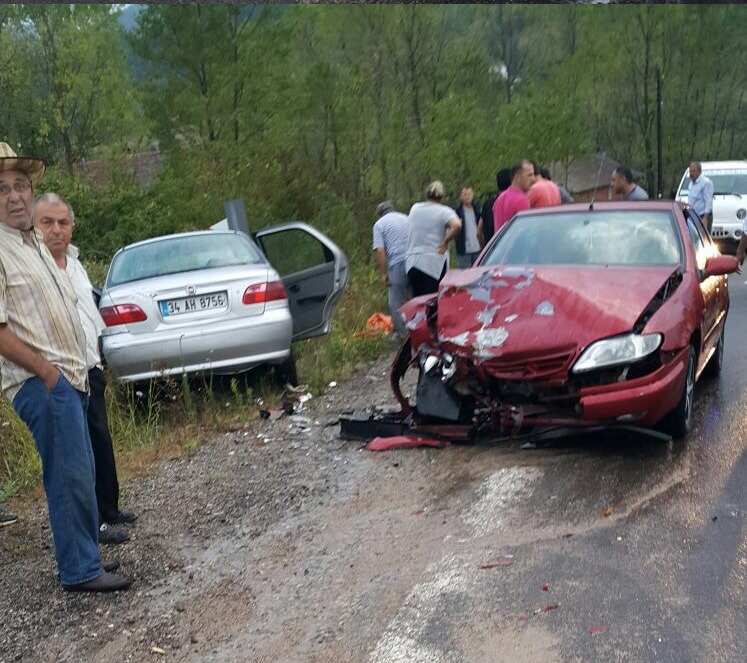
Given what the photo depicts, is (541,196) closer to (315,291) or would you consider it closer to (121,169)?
(315,291)

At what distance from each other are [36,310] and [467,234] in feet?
33.2

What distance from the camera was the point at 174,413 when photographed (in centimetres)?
917

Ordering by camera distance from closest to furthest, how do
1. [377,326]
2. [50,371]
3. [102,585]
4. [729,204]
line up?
1. [50,371]
2. [102,585]
3. [377,326]
4. [729,204]

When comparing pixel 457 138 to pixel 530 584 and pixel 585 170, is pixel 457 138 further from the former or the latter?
pixel 585 170

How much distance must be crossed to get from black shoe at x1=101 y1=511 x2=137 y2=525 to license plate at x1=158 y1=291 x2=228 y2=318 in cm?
325

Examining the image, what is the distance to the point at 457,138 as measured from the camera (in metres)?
30.8

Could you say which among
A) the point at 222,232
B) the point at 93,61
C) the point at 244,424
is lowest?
the point at 244,424

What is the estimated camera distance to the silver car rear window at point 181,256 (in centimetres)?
979

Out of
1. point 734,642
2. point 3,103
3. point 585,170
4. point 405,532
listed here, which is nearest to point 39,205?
point 405,532

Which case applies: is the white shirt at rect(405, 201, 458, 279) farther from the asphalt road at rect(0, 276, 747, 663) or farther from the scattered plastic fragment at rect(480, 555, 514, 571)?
the scattered plastic fragment at rect(480, 555, 514, 571)

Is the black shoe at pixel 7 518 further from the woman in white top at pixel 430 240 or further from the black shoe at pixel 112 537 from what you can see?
the woman in white top at pixel 430 240

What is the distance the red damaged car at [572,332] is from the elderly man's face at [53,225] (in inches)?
95.5

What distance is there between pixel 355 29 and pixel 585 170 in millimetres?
43136

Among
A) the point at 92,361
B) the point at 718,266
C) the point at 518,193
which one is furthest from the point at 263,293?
the point at 718,266
